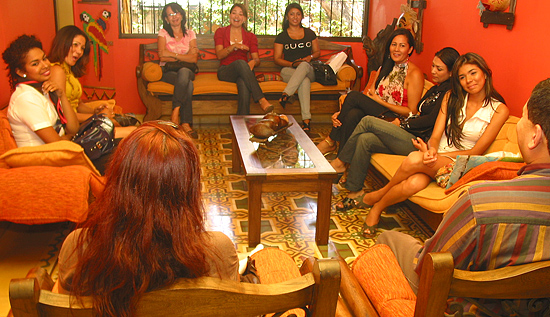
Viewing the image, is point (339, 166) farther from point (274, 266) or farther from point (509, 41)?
point (274, 266)

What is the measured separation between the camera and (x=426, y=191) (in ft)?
10.3

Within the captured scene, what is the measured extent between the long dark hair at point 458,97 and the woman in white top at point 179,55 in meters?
2.83

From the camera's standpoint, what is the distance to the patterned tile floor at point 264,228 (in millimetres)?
2967

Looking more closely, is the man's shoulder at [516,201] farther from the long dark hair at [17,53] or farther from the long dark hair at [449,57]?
the long dark hair at [17,53]

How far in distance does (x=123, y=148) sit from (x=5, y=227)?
7.67 feet

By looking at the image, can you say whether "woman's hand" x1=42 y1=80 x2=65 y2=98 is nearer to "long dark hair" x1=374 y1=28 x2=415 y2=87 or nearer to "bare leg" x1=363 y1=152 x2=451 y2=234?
"bare leg" x1=363 y1=152 x2=451 y2=234

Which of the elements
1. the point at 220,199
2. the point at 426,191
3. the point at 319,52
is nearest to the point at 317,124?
the point at 319,52

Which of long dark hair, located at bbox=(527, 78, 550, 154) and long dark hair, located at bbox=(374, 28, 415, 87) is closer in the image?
long dark hair, located at bbox=(527, 78, 550, 154)

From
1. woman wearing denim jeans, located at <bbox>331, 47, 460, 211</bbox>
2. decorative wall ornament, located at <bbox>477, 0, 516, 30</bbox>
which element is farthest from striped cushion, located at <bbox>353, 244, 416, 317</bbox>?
decorative wall ornament, located at <bbox>477, 0, 516, 30</bbox>

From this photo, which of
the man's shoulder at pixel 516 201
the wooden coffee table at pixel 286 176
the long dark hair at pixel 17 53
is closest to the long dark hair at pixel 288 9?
the wooden coffee table at pixel 286 176

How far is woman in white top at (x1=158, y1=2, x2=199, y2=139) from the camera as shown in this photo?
5.39 m

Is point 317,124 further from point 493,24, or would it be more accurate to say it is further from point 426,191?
point 426,191

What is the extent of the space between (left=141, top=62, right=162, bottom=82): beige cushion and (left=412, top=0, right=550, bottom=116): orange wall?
2920 millimetres

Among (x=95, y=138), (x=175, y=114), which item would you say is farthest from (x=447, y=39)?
(x=95, y=138)
